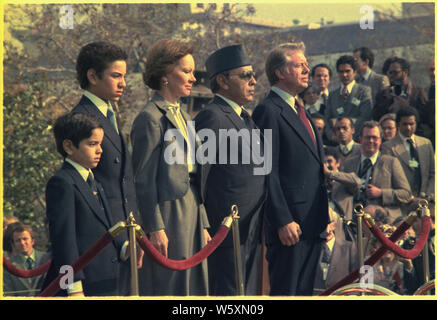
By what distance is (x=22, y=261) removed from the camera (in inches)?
376

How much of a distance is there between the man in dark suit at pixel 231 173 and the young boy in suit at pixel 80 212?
3.02 feet

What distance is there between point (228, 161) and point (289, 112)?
2.35 ft

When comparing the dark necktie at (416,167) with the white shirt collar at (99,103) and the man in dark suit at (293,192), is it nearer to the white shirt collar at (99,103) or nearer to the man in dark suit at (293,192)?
the man in dark suit at (293,192)

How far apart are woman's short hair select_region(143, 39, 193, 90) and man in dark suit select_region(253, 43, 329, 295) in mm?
905

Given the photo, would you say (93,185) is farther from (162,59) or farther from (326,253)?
(326,253)

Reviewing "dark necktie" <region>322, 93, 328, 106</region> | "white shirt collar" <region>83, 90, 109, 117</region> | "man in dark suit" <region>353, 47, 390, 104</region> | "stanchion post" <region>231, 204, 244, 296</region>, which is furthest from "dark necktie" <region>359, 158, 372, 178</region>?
"white shirt collar" <region>83, 90, 109, 117</region>

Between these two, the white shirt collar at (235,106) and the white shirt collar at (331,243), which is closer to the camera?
the white shirt collar at (235,106)

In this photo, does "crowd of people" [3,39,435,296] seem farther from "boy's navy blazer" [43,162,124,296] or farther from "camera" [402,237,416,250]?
"camera" [402,237,416,250]

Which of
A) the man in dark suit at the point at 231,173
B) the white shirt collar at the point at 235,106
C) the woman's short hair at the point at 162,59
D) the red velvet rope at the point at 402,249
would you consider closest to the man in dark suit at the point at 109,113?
the woman's short hair at the point at 162,59

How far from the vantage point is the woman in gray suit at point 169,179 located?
7.07 m

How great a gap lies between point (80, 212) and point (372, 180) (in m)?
3.81

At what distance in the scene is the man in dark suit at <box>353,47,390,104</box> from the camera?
11.1 meters

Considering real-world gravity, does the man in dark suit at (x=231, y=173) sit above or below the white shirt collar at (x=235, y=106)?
below

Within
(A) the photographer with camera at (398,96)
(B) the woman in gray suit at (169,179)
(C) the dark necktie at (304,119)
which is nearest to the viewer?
(B) the woman in gray suit at (169,179)
